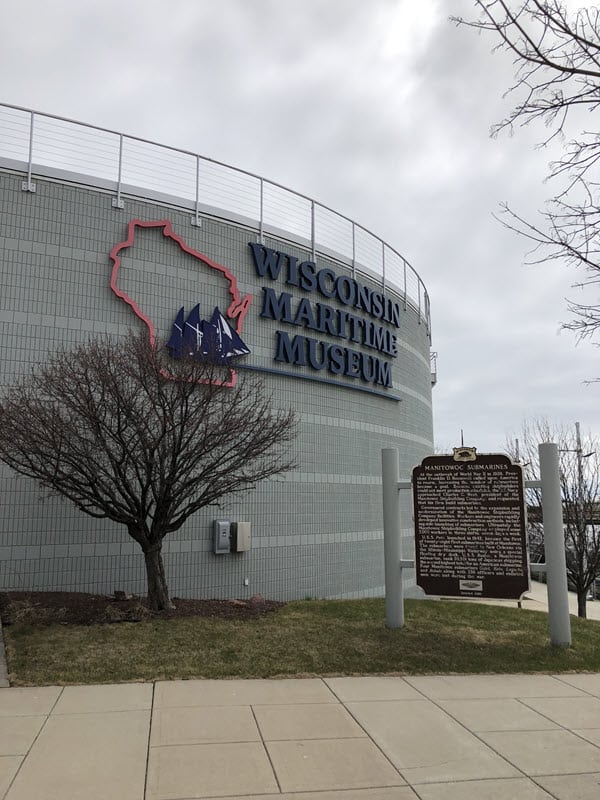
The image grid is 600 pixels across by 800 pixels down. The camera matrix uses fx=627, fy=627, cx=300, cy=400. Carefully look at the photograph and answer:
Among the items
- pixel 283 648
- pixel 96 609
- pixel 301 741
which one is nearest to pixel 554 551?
pixel 283 648

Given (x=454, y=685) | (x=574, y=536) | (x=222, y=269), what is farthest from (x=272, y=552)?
(x=574, y=536)

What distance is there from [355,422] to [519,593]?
8037 mm

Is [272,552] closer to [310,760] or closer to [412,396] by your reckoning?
[412,396]

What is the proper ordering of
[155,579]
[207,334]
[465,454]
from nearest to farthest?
[465,454]
[155,579]
[207,334]

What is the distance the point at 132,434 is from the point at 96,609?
109 inches

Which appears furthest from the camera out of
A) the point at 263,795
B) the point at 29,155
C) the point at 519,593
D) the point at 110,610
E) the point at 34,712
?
the point at 29,155

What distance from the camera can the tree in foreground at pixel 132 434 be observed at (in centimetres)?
906

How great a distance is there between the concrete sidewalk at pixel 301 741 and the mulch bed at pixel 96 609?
3.11 m

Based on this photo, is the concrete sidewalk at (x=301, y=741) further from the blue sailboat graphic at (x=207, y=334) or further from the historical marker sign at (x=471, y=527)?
the blue sailboat graphic at (x=207, y=334)

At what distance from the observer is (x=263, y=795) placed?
403cm

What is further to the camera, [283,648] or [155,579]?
[155,579]

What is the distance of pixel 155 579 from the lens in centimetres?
984

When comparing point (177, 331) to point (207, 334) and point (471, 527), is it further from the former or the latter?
point (471, 527)

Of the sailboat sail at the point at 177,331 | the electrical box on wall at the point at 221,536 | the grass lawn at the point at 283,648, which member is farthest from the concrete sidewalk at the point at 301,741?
the sailboat sail at the point at 177,331
